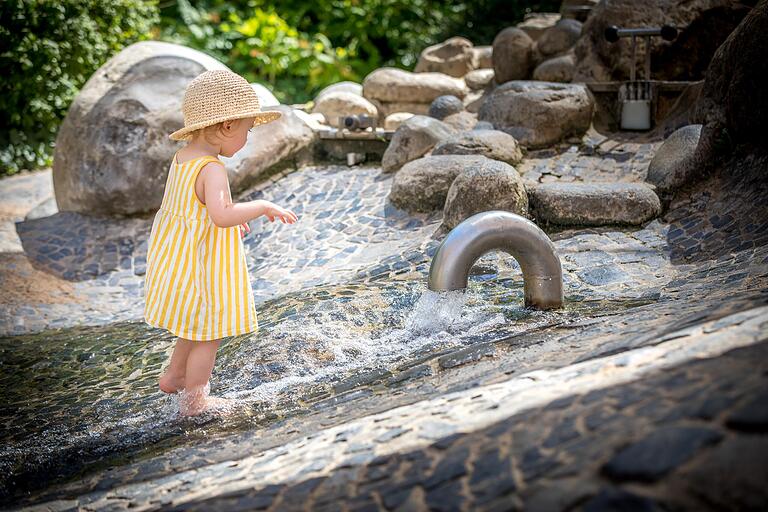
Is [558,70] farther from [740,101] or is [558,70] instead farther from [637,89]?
[740,101]

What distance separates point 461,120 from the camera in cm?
919

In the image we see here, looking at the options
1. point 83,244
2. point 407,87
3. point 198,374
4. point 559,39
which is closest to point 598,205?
point 198,374

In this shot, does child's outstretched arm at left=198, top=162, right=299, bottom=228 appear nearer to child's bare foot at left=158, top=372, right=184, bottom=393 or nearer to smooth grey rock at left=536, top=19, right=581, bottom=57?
child's bare foot at left=158, top=372, right=184, bottom=393

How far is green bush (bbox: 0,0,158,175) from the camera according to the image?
9.86 metres

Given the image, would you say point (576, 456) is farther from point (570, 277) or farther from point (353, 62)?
point (353, 62)

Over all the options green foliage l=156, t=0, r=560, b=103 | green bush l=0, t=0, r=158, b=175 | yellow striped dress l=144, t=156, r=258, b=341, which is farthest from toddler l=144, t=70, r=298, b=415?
green foliage l=156, t=0, r=560, b=103

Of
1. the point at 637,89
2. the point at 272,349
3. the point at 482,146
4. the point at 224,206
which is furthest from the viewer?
the point at 637,89

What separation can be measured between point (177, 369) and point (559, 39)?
8884 mm

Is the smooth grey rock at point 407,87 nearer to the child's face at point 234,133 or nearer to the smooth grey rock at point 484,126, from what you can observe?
the smooth grey rock at point 484,126

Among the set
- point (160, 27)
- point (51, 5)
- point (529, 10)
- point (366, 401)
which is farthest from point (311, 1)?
point (366, 401)

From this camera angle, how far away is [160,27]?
14500 millimetres

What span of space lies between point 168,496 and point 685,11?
831 cm

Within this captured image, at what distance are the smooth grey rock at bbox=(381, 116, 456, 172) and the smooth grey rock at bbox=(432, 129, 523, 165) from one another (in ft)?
1.19

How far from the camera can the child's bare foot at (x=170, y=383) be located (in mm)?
3826
